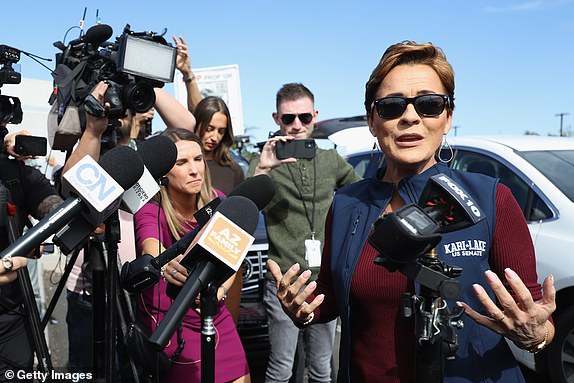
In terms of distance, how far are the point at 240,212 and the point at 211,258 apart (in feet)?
0.61

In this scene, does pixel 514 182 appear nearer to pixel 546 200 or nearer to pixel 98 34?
pixel 546 200

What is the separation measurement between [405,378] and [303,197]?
2.13m

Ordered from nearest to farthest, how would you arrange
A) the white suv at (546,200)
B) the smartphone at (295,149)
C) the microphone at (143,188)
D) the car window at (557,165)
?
the microphone at (143,188) → the smartphone at (295,149) → the white suv at (546,200) → the car window at (557,165)

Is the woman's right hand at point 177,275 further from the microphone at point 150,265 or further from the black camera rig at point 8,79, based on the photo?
→ the black camera rig at point 8,79

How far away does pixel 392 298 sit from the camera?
1.79 meters

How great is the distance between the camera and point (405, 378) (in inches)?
70.1

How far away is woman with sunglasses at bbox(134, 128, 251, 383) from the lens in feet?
8.32

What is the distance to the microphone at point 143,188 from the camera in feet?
5.08

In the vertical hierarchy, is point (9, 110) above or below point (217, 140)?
above

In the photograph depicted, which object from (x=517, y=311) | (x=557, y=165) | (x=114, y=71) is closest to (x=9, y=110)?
(x=114, y=71)

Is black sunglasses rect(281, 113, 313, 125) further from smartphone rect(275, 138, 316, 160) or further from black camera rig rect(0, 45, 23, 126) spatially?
black camera rig rect(0, 45, 23, 126)

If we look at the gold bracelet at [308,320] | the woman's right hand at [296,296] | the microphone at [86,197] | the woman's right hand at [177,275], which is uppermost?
the microphone at [86,197]

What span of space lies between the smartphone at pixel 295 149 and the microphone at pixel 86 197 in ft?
6.53

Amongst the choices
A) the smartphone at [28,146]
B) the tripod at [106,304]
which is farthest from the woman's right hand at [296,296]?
the smartphone at [28,146]
